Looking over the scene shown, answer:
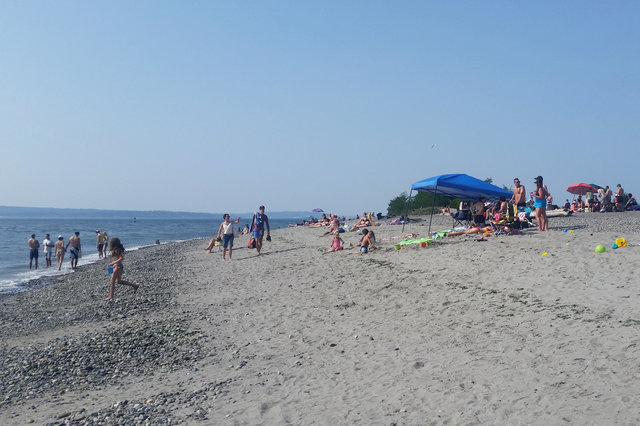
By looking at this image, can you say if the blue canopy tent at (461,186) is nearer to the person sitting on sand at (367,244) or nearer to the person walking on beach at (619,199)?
the person sitting on sand at (367,244)

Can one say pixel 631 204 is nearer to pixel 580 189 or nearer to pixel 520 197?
pixel 580 189

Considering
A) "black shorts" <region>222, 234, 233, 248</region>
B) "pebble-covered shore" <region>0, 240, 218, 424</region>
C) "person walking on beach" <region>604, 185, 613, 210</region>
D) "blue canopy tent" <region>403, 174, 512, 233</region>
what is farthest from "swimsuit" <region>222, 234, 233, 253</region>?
"person walking on beach" <region>604, 185, 613, 210</region>

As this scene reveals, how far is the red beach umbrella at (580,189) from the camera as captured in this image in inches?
1057

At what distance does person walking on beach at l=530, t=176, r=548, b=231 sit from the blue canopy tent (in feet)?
6.16

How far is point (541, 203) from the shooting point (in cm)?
1400

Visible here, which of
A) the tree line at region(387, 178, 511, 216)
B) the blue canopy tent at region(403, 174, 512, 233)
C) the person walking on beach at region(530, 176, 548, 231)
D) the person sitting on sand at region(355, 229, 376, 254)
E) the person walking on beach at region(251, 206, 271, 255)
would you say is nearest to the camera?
the person walking on beach at region(530, 176, 548, 231)

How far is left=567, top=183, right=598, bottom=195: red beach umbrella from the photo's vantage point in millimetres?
26837

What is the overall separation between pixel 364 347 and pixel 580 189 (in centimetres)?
2491

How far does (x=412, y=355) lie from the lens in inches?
236

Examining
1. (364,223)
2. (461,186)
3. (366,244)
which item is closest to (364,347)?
(366,244)

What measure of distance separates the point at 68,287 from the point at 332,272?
885 cm

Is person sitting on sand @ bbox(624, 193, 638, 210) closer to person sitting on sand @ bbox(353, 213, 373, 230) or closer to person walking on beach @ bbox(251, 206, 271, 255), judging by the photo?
person sitting on sand @ bbox(353, 213, 373, 230)

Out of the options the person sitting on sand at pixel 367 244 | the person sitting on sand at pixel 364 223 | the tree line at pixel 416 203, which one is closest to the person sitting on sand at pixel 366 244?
the person sitting on sand at pixel 367 244

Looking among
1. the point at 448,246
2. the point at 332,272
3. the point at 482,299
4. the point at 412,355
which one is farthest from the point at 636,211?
the point at 412,355
